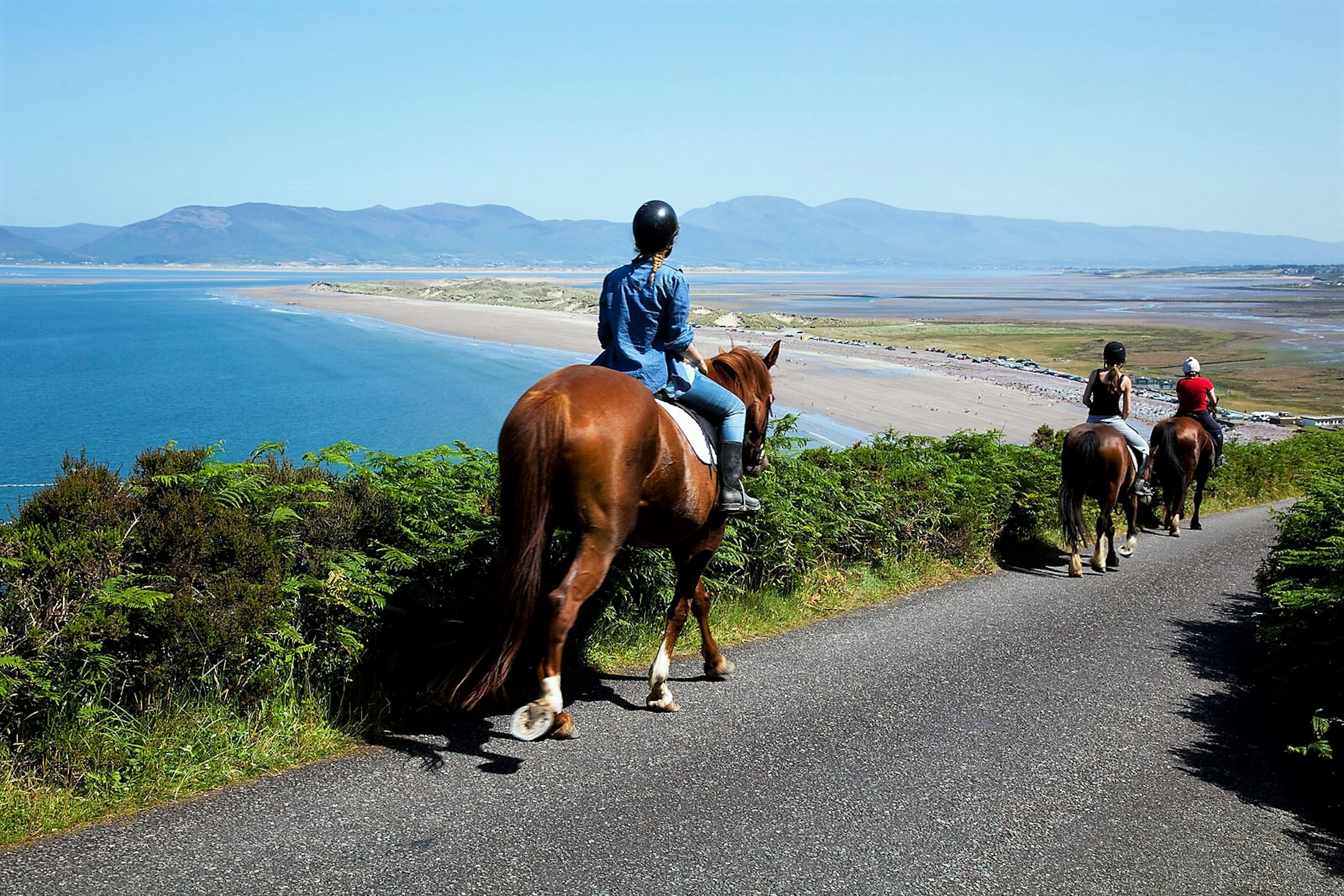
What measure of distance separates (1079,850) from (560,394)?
11.4ft

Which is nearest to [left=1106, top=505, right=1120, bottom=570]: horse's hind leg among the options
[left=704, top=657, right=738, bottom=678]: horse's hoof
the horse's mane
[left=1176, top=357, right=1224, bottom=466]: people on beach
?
[left=1176, top=357, right=1224, bottom=466]: people on beach

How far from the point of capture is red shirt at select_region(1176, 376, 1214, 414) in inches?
655

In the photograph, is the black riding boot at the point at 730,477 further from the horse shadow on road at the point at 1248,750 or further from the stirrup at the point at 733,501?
the horse shadow on road at the point at 1248,750

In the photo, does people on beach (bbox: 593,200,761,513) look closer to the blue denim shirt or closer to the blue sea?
the blue denim shirt

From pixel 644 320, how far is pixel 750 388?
1.43m

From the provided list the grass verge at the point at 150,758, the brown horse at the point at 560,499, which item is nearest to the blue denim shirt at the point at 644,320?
the brown horse at the point at 560,499

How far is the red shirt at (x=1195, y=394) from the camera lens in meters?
16.6

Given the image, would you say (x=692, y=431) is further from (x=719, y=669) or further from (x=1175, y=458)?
(x=1175, y=458)

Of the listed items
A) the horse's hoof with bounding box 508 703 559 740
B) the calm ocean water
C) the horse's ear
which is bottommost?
the calm ocean water

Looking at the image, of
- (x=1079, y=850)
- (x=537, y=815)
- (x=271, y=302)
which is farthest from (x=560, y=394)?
(x=271, y=302)

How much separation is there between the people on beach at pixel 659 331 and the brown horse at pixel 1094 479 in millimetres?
7258

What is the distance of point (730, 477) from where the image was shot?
6.54m

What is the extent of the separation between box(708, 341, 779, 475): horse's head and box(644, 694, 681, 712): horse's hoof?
72.7 inches

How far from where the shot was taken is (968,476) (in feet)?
36.9
